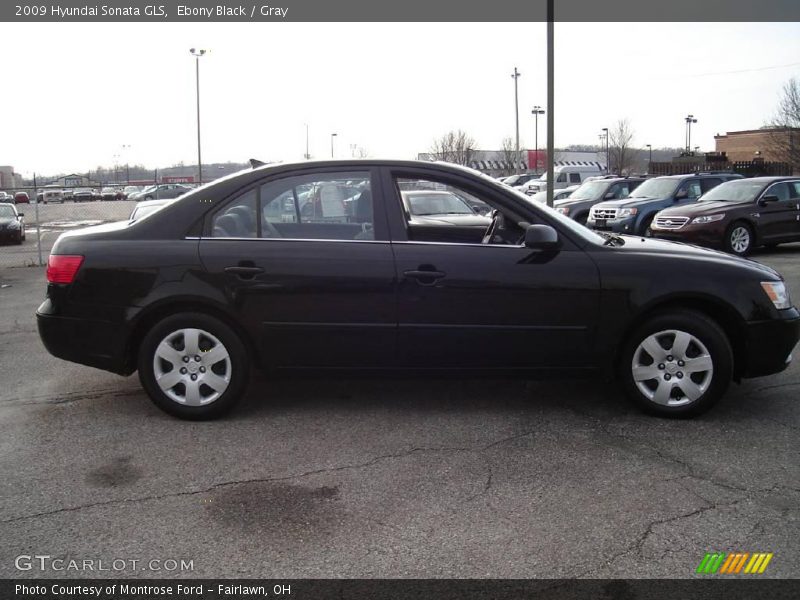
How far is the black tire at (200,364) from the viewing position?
4.62 metres

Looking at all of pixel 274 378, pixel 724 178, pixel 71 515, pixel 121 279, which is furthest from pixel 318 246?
pixel 724 178

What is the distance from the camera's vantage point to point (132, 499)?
11.8ft

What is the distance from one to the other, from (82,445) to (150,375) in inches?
22.9

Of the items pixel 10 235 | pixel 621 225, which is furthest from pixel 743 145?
pixel 10 235

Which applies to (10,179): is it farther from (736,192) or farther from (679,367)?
(679,367)

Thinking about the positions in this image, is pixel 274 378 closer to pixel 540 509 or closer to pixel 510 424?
pixel 510 424

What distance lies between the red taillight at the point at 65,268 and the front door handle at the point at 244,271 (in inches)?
39.9

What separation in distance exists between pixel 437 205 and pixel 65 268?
332 cm

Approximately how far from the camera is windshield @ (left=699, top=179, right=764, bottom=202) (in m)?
14.4

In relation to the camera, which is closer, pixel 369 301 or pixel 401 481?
pixel 401 481

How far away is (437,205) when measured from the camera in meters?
6.75

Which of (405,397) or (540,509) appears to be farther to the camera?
(405,397)

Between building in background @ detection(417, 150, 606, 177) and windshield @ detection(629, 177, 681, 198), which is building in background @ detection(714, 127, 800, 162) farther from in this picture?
windshield @ detection(629, 177, 681, 198)
